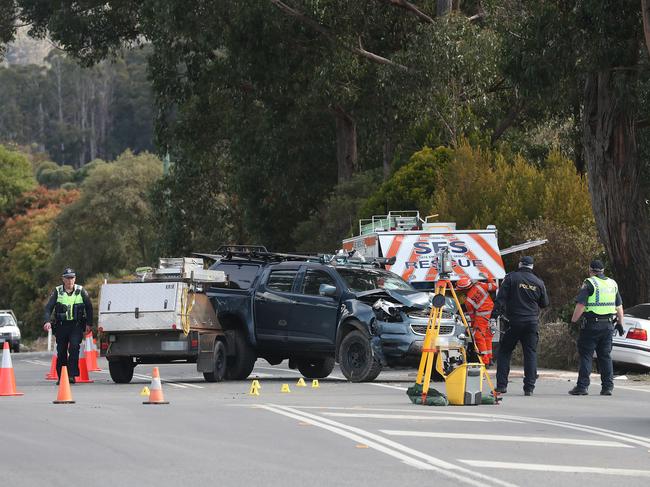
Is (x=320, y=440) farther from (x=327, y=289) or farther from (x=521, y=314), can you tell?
(x=327, y=289)

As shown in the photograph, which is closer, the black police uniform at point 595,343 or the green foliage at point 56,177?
the black police uniform at point 595,343

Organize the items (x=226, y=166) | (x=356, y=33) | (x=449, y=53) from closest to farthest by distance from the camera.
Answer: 1. (x=449, y=53)
2. (x=356, y=33)
3. (x=226, y=166)

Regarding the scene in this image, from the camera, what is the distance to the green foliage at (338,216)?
136 feet

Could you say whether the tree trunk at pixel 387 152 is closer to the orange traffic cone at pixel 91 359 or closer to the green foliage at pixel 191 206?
the green foliage at pixel 191 206

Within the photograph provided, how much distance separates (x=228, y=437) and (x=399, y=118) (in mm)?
29287

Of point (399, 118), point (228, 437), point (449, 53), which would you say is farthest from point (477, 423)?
point (399, 118)

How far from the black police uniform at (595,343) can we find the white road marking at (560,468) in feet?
28.0

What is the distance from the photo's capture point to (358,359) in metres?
21.9

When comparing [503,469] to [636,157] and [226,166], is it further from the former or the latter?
[226,166]

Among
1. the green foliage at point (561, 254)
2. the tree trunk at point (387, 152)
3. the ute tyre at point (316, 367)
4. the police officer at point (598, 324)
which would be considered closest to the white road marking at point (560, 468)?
the police officer at point (598, 324)

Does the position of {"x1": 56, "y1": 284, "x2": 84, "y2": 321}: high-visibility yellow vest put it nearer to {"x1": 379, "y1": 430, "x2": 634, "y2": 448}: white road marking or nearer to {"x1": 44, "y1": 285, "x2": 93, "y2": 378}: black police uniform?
{"x1": 44, "y1": 285, "x2": 93, "y2": 378}: black police uniform

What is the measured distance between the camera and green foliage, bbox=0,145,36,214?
9900 centimetres

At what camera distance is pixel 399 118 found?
137 feet

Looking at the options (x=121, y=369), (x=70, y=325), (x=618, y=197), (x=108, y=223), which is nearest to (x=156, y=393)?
(x=70, y=325)
